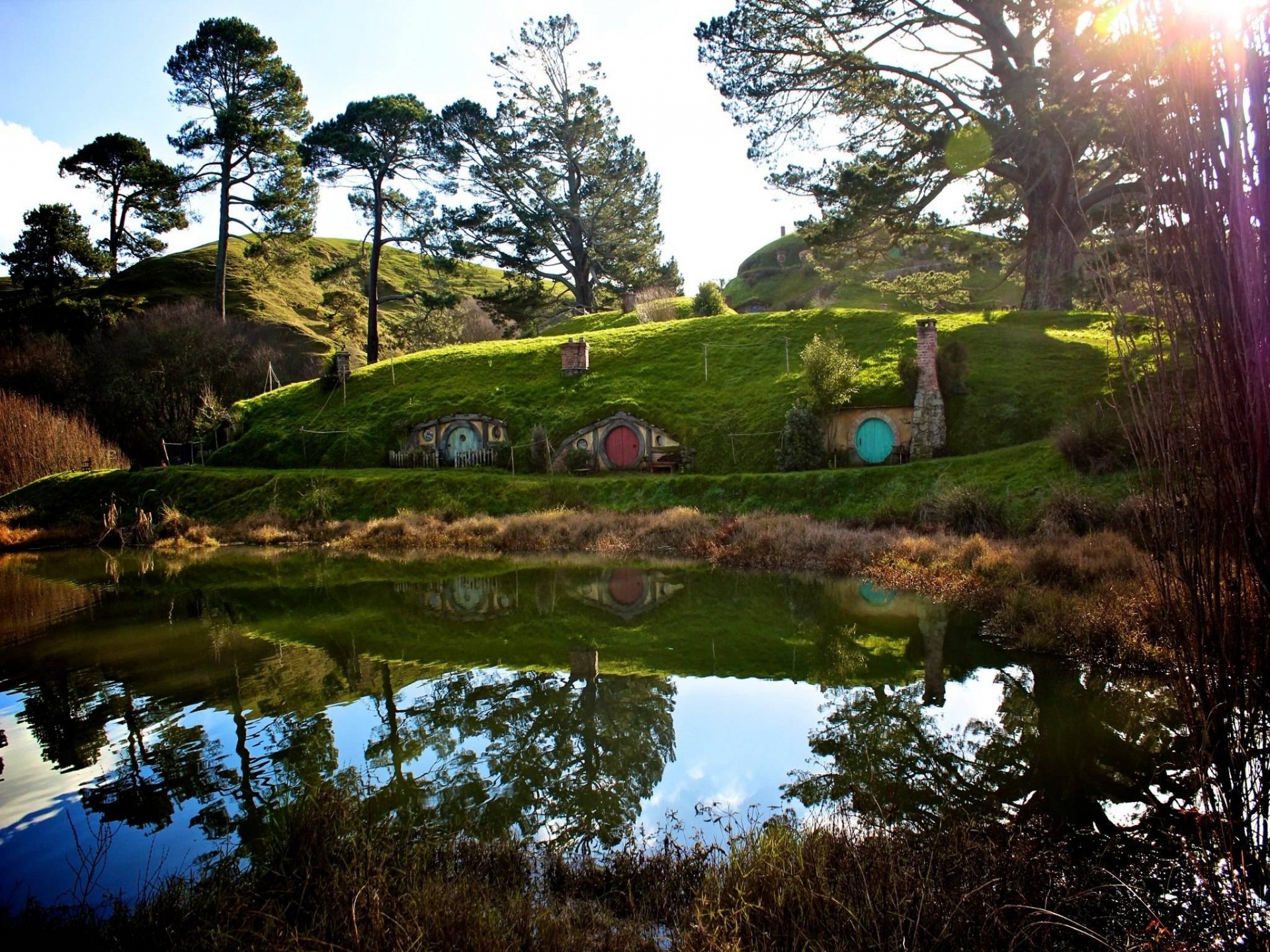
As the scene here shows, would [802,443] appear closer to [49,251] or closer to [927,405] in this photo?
[927,405]

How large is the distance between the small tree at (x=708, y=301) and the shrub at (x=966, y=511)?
95.5ft

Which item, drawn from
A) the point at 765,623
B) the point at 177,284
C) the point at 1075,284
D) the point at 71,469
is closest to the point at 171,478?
the point at 71,469

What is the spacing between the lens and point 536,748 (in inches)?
341

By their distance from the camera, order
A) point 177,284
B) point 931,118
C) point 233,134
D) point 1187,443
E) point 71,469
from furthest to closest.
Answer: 1. point 177,284
2. point 233,134
3. point 71,469
4. point 931,118
5. point 1187,443

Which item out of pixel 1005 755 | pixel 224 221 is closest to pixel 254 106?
pixel 224 221

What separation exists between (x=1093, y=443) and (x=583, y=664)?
15.5 meters

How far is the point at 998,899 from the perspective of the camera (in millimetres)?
4926

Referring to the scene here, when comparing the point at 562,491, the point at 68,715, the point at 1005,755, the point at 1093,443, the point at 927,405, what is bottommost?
the point at 1005,755

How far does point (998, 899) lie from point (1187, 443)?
295cm

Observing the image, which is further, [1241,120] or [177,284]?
[177,284]

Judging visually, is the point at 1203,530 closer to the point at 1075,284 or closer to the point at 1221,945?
the point at 1221,945

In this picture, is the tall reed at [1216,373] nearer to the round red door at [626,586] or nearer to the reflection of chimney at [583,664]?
the reflection of chimney at [583,664]

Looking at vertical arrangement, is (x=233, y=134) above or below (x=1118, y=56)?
above

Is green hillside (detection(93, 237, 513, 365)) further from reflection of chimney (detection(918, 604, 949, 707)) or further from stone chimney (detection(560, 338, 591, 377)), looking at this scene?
reflection of chimney (detection(918, 604, 949, 707))
